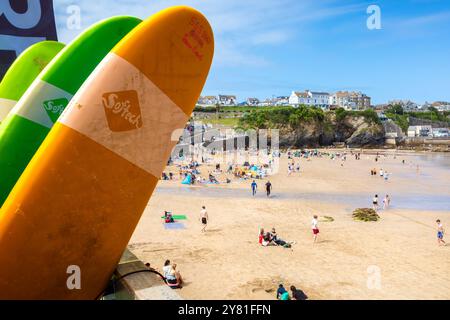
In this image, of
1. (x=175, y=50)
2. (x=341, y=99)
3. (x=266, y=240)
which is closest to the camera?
(x=175, y=50)

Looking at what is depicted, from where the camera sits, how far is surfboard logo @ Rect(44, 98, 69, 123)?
292 centimetres

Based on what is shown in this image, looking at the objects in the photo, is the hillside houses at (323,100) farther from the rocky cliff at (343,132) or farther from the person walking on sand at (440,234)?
the person walking on sand at (440,234)

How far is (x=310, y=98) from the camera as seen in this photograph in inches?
→ 5595

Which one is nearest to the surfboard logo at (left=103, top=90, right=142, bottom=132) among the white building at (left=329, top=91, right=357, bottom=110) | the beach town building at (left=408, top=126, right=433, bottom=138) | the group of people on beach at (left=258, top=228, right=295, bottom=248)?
the group of people on beach at (left=258, top=228, right=295, bottom=248)

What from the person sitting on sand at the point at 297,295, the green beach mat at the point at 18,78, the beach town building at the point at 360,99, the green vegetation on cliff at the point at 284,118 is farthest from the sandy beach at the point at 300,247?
the beach town building at the point at 360,99

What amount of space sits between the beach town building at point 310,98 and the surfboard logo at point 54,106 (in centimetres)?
14071

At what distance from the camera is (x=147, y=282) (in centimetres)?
278

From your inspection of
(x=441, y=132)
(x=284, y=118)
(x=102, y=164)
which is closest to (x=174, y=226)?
(x=102, y=164)

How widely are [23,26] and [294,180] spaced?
2676 cm

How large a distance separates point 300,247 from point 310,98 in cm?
13668

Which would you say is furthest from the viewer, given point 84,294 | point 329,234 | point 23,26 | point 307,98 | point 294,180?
point 307,98

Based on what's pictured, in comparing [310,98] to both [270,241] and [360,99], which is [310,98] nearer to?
[360,99]
